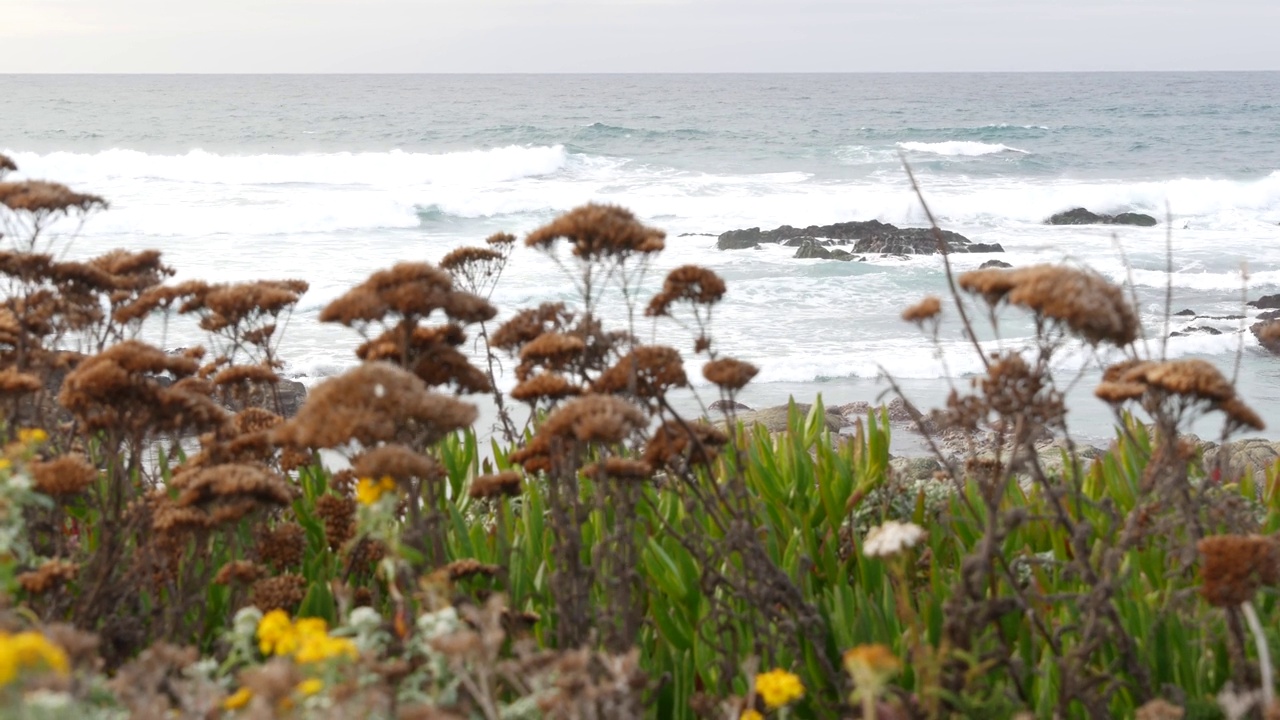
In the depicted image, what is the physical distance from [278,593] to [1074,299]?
217 centimetres

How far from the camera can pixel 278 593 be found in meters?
3.26

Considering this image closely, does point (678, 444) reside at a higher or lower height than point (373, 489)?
lower

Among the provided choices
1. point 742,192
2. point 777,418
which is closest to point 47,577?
point 777,418

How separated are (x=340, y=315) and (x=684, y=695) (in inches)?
53.3

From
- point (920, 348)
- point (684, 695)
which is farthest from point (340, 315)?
point (920, 348)

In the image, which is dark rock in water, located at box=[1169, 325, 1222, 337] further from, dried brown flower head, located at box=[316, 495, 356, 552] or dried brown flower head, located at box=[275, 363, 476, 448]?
dried brown flower head, located at box=[275, 363, 476, 448]

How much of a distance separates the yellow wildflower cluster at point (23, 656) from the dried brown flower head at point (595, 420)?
52.0 inches

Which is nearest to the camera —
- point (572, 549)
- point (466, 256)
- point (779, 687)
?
point (779, 687)

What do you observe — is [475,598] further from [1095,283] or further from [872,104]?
[872,104]

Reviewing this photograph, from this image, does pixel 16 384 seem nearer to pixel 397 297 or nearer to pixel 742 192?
pixel 397 297

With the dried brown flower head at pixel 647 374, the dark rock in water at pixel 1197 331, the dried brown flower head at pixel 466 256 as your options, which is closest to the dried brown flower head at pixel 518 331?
the dried brown flower head at pixel 647 374

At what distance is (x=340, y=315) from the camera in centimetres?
308

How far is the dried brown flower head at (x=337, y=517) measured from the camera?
3.79 m

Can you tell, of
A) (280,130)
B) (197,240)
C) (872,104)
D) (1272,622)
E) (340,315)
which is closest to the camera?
(340,315)
